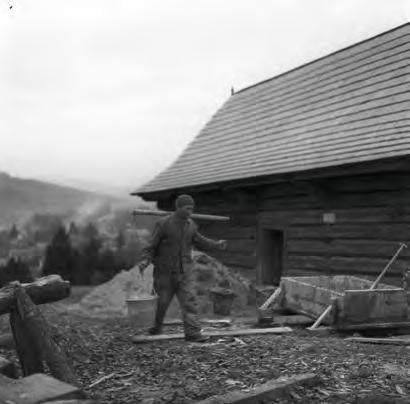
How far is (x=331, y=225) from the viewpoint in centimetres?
1080

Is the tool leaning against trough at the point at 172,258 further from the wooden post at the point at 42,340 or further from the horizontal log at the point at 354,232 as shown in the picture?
the horizontal log at the point at 354,232

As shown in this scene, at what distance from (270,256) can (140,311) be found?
5.86 metres

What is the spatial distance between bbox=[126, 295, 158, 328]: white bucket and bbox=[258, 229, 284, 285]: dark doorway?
17.4 feet

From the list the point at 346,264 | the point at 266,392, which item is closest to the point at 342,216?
the point at 346,264

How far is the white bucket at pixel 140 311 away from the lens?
787 cm

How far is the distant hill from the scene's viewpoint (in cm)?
4281

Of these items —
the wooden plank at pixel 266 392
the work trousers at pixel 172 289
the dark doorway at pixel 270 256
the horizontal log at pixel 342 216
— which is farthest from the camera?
the dark doorway at pixel 270 256

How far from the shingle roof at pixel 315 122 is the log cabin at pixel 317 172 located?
0.03 metres

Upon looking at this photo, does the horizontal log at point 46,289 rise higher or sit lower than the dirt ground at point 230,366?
higher

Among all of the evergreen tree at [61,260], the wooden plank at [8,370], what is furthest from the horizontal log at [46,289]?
the evergreen tree at [61,260]

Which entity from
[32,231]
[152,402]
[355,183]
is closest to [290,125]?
[355,183]

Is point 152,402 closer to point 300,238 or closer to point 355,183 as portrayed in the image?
point 355,183

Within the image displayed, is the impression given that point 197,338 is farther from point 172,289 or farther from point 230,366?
point 230,366

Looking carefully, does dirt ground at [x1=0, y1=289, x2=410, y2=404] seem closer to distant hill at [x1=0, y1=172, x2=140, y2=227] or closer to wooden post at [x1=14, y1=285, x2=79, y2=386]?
wooden post at [x1=14, y1=285, x2=79, y2=386]
